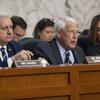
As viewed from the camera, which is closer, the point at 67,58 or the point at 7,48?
the point at 7,48

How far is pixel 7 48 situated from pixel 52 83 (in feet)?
2.13

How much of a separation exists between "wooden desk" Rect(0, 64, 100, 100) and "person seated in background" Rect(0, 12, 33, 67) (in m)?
0.34

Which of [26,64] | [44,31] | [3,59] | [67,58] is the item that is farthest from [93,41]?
[26,64]

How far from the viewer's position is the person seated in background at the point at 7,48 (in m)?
2.55

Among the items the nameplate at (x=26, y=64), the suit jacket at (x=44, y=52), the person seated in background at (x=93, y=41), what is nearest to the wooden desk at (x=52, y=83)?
the nameplate at (x=26, y=64)

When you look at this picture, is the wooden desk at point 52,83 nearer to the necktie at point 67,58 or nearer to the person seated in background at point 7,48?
the person seated in background at point 7,48

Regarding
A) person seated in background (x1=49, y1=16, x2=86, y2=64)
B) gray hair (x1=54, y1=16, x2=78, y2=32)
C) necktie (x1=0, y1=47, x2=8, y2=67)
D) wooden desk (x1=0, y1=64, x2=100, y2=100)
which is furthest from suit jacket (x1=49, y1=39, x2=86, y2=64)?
wooden desk (x1=0, y1=64, x2=100, y2=100)

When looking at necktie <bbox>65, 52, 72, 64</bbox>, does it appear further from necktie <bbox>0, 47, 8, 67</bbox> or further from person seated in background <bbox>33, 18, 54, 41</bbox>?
person seated in background <bbox>33, 18, 54, 41</bbox>

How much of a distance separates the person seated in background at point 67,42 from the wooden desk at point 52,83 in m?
0.56

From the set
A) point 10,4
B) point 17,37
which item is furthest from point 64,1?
point 17,37

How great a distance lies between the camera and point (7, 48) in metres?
2.77

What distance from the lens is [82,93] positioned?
2291 millimetres

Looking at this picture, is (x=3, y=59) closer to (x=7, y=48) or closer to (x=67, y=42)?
(x=7, y=48)

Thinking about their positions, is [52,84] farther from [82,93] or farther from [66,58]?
[66,58]
